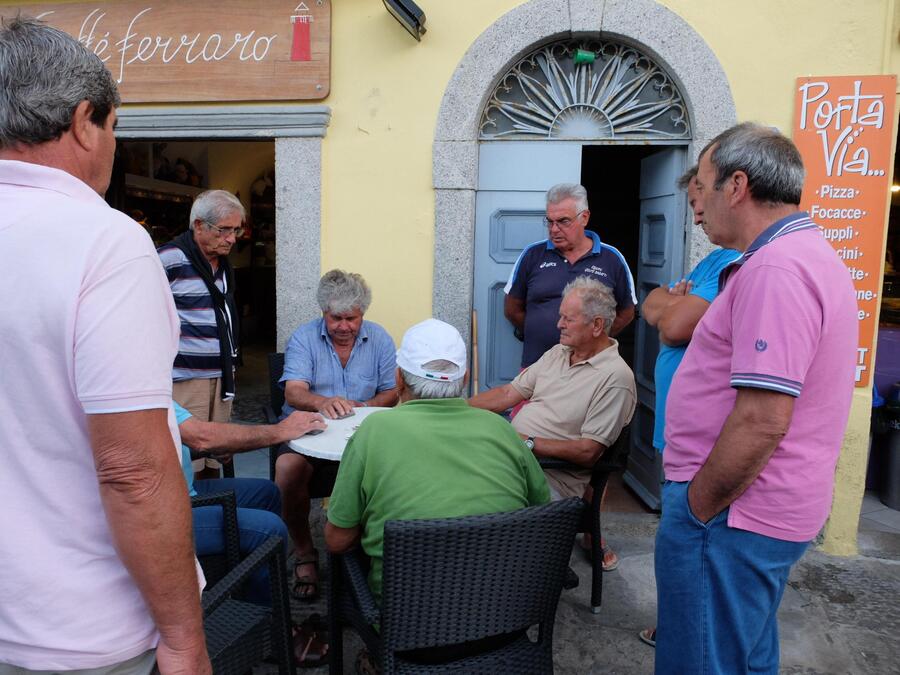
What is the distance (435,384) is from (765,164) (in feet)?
3.53

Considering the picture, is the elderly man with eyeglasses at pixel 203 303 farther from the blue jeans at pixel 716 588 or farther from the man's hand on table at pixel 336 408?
the blue jeans at pixel 716 588

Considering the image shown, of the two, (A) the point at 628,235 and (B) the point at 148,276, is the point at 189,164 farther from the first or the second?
(B) the point at 148,276

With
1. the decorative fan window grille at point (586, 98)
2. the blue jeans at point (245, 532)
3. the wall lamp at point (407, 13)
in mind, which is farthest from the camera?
the decorative fan window grille at point (586, 98)

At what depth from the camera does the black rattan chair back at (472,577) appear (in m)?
1.68

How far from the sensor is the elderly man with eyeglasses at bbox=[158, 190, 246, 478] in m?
3.46

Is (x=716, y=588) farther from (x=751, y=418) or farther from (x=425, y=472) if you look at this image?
(x=425, y=472)

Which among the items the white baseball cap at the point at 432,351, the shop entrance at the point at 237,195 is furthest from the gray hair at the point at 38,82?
the shop entrance at the point at 237,195

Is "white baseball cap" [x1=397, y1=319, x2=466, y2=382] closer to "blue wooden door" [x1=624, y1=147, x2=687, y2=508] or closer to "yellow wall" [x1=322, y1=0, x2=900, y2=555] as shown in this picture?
"yellow wall" [x1=322, y1=0, x2=900, y2=555]

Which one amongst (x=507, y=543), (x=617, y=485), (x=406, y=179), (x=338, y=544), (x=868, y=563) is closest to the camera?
(x=507, y=543)

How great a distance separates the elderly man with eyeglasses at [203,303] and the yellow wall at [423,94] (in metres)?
0.88

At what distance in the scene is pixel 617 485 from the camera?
4840mm

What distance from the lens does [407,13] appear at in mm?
3828

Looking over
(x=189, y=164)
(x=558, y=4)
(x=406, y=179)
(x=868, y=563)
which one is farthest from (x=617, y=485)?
(x=189, y=164)

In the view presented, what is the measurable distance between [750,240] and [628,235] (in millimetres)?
6571
